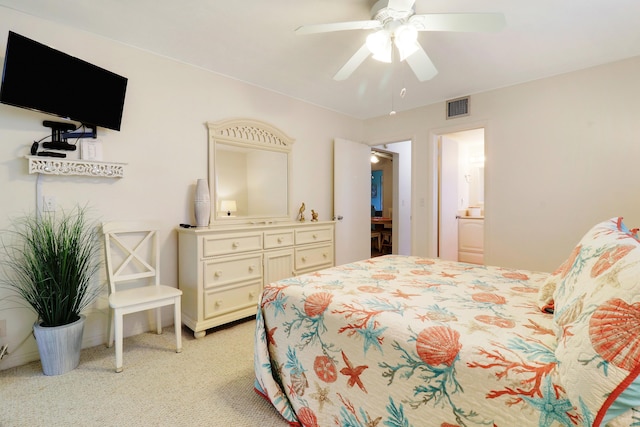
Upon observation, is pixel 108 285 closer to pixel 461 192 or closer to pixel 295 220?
Result: pixel 295 220

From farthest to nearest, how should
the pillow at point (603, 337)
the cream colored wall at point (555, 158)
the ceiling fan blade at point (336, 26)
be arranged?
the cream colored wall at point (555, 158), the ceiling fan blade at point (336, 26), the pillow at point (603, 337)

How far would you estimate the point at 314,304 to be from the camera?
1.39 meters

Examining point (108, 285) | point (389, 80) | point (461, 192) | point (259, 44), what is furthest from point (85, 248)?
point (461, 192)

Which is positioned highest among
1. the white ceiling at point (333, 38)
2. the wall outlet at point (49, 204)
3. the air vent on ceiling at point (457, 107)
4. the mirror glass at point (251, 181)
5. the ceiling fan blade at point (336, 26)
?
the white ceiling at point (333, 38)

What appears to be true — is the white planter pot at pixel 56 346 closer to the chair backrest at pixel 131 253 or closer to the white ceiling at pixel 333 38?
the chair backrest at pixel 131 253

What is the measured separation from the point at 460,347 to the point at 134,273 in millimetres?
2602

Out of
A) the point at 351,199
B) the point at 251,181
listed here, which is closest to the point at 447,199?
the point at 351,199

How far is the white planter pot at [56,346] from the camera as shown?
1.90m

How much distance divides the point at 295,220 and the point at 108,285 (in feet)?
6.72

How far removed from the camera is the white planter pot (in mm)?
1898

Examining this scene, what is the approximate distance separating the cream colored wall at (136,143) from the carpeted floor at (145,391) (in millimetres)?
420

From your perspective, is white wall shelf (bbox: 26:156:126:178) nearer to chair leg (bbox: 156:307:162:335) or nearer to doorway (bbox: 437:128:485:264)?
chair leg (bbox: 156:307:162:335)

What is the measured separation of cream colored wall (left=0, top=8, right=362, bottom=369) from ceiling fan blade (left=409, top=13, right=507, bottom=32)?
6.79 feet

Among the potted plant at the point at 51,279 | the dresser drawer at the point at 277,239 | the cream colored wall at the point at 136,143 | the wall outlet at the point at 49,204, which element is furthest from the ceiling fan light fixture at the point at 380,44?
the wall outlet at the point at 49,204
